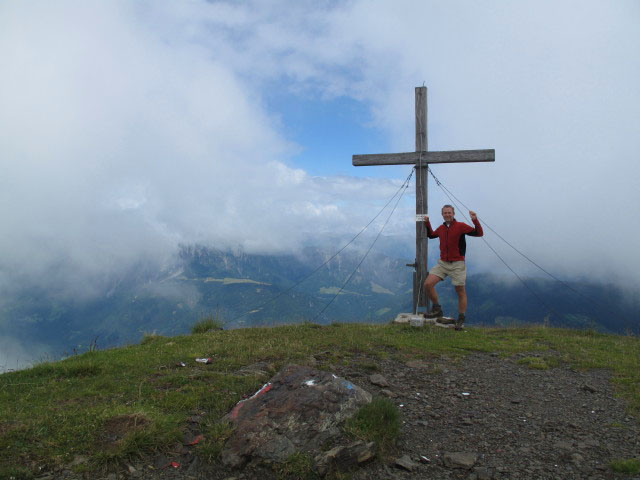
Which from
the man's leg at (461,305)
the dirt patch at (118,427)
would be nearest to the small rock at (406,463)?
the dirt patch at (118,427)

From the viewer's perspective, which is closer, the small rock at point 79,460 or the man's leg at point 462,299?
the small rock at point 79,460

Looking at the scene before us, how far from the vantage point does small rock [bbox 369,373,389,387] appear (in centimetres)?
651

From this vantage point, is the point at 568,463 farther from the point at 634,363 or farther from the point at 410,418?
the point at 634,363

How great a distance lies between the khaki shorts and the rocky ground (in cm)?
401

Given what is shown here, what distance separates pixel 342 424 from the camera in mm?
4797

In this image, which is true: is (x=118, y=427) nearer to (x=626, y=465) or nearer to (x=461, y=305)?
(x=626, y=465)

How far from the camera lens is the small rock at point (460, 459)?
437 centimetres

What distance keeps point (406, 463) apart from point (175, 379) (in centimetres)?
388

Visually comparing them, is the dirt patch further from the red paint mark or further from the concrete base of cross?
the concrete base of cross

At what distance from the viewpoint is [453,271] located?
1181cm

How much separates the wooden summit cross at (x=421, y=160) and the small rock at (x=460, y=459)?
879cm

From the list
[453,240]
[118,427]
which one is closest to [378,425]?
[118,427]

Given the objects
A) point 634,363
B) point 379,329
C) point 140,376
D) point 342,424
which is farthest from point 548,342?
point 140,376

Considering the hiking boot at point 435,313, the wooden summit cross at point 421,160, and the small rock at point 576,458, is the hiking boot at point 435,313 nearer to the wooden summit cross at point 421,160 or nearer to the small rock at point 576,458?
the wooden summit cross at point 421,160
